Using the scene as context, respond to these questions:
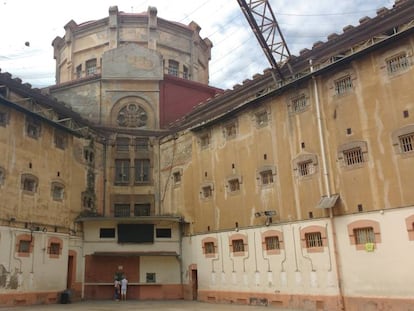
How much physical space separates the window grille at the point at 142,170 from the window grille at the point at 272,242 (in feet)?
39.0

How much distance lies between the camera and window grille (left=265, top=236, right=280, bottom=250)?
867 inches

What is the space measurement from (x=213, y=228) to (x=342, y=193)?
9.18 m

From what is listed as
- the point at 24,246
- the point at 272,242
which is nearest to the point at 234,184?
the point at 272,242

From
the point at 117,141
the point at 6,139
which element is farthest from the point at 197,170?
the point at 6,139

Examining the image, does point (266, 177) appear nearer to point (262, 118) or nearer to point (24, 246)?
point (262, 118)

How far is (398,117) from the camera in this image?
1783 cm

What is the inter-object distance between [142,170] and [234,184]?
350 inches

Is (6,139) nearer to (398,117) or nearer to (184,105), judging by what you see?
(184,105)

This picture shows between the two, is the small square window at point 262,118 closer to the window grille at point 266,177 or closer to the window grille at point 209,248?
the window grille at point 266,177

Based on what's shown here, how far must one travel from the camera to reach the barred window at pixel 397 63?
18062 mm

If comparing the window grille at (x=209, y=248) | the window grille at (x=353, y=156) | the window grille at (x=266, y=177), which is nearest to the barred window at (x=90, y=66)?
the window grille at (x=209, y=248)

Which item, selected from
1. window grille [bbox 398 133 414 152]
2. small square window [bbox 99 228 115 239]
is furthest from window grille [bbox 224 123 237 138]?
window grille [bbox 398 133 414 152]

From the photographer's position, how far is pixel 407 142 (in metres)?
17.5

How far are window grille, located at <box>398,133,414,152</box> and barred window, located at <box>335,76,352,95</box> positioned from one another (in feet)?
12.1
